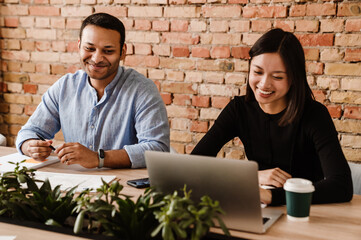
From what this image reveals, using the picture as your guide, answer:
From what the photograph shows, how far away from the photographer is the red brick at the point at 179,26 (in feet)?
8.54

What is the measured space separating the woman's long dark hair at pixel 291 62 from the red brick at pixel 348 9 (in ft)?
2.41

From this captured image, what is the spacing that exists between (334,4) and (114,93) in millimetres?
1252

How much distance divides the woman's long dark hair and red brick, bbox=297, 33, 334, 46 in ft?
2.31

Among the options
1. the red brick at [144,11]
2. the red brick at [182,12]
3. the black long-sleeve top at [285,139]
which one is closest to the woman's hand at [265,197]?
the black long-sleeve top at [285,139]

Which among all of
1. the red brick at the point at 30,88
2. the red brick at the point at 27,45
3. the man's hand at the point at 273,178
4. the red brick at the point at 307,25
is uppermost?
the red brick at the point at 307,25

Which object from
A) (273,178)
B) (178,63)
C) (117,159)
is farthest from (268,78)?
(178,63)

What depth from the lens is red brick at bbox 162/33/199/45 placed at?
260 cm

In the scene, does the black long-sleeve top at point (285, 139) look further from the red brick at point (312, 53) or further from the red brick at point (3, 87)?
the red brick at point (3, 87)

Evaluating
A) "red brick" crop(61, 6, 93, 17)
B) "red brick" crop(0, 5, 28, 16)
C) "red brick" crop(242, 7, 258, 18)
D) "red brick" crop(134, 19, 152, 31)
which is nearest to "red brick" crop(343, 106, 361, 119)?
"red brick" crop(242, 7, 258, 18)

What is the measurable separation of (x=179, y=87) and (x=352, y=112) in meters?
1.02

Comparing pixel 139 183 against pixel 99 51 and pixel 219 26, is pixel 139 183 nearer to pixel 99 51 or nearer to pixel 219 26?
pixel 99 51

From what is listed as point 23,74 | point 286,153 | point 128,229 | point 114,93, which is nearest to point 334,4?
point 286,153

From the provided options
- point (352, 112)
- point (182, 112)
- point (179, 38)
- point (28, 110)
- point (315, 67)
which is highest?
point (179, 38)

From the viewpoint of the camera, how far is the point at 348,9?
7.31 feet
